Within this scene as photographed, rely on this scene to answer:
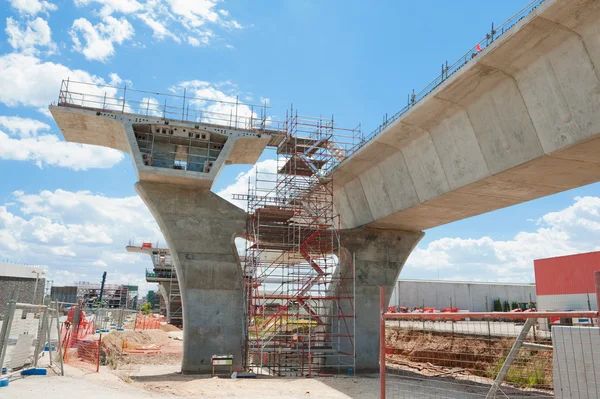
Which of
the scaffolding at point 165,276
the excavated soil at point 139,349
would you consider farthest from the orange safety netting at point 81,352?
the scaffolding at point 165,276

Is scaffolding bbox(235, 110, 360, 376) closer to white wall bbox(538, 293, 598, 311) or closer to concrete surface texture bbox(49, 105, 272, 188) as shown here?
concrete surface texture bbox(49, 105, 272, 188)

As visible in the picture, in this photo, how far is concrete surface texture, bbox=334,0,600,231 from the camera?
1056 centimetres

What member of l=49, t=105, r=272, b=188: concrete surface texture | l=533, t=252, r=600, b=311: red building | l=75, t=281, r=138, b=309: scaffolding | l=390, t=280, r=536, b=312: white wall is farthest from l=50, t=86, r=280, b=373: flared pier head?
l=75, t=281, r=138, b=309: scaffolding

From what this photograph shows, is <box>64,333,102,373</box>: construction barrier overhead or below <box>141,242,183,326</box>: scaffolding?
below

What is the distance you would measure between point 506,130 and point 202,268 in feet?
43.2

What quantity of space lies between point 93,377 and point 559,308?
30.9 m

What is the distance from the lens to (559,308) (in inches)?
1356

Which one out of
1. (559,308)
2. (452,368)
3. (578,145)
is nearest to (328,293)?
(452,368)

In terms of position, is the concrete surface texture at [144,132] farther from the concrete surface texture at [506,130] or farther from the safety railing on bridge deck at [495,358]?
the safety railing on bridge deck at [495,358]

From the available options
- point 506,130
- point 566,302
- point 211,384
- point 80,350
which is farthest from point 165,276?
point 506,130

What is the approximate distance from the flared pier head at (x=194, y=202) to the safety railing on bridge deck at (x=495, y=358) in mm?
7269

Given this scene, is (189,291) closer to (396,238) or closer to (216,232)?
(216,232)

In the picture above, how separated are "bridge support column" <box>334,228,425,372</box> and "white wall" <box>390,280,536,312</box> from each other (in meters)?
33.4

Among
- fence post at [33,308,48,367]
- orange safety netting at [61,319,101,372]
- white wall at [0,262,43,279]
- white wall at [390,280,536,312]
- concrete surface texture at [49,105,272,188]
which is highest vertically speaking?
concrete surface texture at [49,105,272,188]
